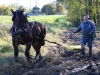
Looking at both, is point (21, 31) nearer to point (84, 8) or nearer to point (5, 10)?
point (84, 8)

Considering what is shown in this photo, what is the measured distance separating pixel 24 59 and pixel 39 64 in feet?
4.20

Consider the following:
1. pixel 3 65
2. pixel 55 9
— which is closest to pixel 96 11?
pixel 3 65

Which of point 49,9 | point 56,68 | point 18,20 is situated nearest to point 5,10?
point 49,9

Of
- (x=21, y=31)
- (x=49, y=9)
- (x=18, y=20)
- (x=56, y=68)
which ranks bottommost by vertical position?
(x=56, y=68)

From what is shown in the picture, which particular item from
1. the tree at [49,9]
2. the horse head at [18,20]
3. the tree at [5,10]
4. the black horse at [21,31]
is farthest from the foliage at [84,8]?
the tree at [49,9]

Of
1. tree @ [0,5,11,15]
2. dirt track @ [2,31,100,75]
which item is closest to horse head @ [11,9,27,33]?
dirt track @ [2,31,100,75]

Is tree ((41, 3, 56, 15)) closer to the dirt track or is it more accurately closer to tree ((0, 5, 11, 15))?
tree ((0, 5, 11, 15))

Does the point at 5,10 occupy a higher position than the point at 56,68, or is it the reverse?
the point at 5,10

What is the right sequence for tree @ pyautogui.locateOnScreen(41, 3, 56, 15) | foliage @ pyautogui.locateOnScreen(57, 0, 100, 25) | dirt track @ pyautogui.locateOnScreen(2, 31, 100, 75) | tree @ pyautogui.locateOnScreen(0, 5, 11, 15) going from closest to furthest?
dirt track @ pyautogui.locateOnScreen(2, 31, 100, 75)
foliage @ pyautogui.locateOnScreen(57, 0, 100, 25)
tree @ pyautogui.locateOnScreen(0, 5, 11, 15)
tree @ pyautogui.locateOnScreen(41, 3, 56, 15)

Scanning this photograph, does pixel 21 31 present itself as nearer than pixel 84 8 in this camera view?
Yes

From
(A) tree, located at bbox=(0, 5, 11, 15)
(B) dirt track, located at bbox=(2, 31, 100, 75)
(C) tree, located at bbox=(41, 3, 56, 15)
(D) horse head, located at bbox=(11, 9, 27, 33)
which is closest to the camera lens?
(B) dirt track, located at bbox=(2, 31, 100, 75)

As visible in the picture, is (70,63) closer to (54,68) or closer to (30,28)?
(54,68)

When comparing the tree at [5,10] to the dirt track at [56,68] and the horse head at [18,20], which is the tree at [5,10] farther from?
the dirt track at [56,68]

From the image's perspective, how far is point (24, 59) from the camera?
12.2 m
